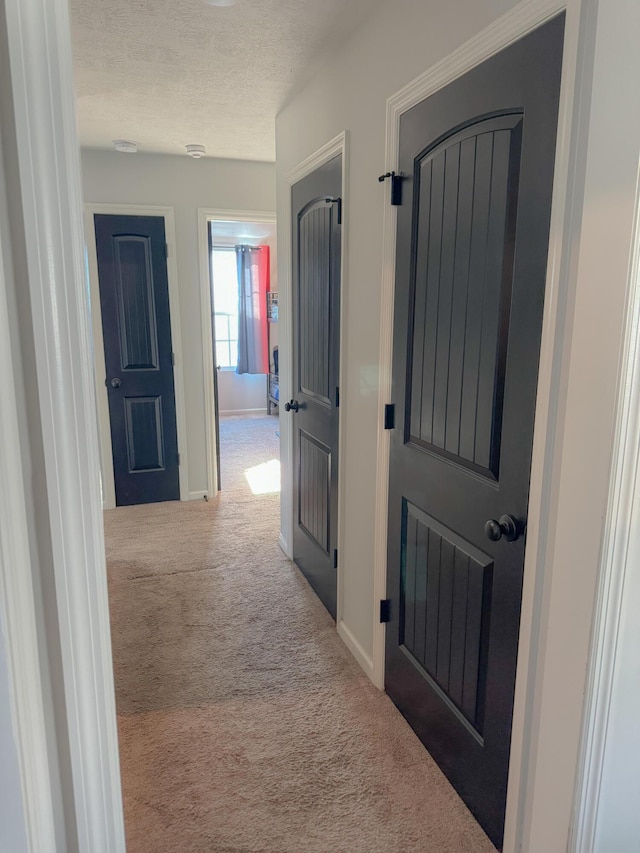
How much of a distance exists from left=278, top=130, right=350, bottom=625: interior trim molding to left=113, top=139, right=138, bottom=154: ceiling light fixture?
130cm

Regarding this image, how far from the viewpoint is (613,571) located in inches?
42.0

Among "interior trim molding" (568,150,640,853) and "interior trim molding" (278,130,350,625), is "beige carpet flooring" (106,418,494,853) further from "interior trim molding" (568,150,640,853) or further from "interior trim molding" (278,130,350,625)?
"interior trim molding" (568,150,640,853)

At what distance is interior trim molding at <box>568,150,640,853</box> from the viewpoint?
3.26ft

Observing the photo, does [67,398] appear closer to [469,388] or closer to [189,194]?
[469,388]

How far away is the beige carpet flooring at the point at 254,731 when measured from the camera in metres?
1.62

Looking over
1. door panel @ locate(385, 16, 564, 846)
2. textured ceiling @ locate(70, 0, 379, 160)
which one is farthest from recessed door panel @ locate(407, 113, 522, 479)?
textured ceiling @ locate(70, 0, 379, 160)

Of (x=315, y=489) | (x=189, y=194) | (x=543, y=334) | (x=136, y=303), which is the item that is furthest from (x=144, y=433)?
(x=543, y=334)

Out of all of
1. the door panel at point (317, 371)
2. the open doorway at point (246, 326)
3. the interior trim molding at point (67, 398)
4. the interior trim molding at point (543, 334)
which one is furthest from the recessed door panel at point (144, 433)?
the interior trim molding at point (67, 398)

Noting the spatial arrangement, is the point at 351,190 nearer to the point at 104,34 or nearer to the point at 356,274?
the point at 356,274

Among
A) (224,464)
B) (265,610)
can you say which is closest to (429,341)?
(265,610)

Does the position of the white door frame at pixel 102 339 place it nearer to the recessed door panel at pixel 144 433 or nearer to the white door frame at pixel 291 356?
the recessed door panel at pixel 144 433

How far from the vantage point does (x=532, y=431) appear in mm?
1314

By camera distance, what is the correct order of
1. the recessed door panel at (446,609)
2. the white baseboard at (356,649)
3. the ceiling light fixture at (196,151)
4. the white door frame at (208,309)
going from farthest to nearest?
the white door frame at (208,309), the ceiling light fixture at (196,151), the white baseboard at (356,649), the recessed door panel at (446,609)

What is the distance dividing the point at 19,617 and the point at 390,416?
154 cm
